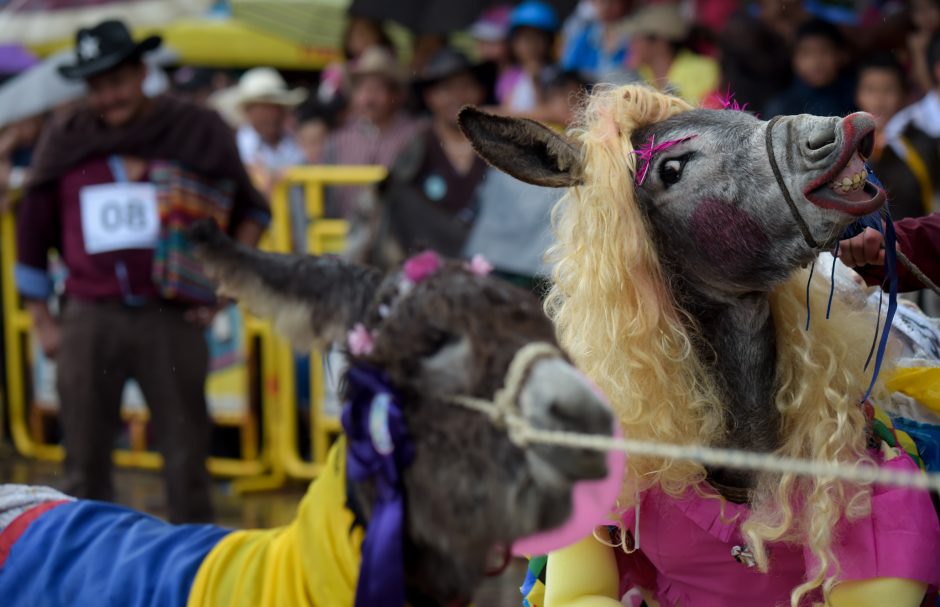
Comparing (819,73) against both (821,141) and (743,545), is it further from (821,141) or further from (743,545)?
(743,545)

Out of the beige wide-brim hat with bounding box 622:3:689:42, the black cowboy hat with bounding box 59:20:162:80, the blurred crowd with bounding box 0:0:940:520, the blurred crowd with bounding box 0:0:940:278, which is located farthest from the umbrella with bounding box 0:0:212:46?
the beige wide-brim hat with bounding box 622:3:689:42

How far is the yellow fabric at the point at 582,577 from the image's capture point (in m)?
2.36

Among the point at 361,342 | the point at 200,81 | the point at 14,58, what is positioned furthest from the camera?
the point at 200,81

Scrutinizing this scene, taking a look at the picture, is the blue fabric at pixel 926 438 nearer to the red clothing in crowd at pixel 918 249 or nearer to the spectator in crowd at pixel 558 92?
the red clothing in crowd at pixel 918 249

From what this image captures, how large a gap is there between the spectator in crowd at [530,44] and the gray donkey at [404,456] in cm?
558

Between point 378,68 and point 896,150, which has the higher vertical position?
point 896,150

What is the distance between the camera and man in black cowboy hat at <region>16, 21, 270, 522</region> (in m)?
5.20

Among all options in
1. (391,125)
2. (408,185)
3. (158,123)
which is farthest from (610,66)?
(158,123)

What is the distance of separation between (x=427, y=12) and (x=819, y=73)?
302 cm

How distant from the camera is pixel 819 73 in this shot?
20.8ft

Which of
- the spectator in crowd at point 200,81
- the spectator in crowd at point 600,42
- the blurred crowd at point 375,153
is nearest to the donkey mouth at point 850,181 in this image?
the blurred crowd at point 375,153

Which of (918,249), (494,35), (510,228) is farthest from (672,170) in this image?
(494,35)

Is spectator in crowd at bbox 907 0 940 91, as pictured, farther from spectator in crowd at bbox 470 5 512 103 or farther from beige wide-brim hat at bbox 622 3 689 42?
spectator in crowd at bbox 470 5 512 103

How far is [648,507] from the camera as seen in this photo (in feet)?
7.96
